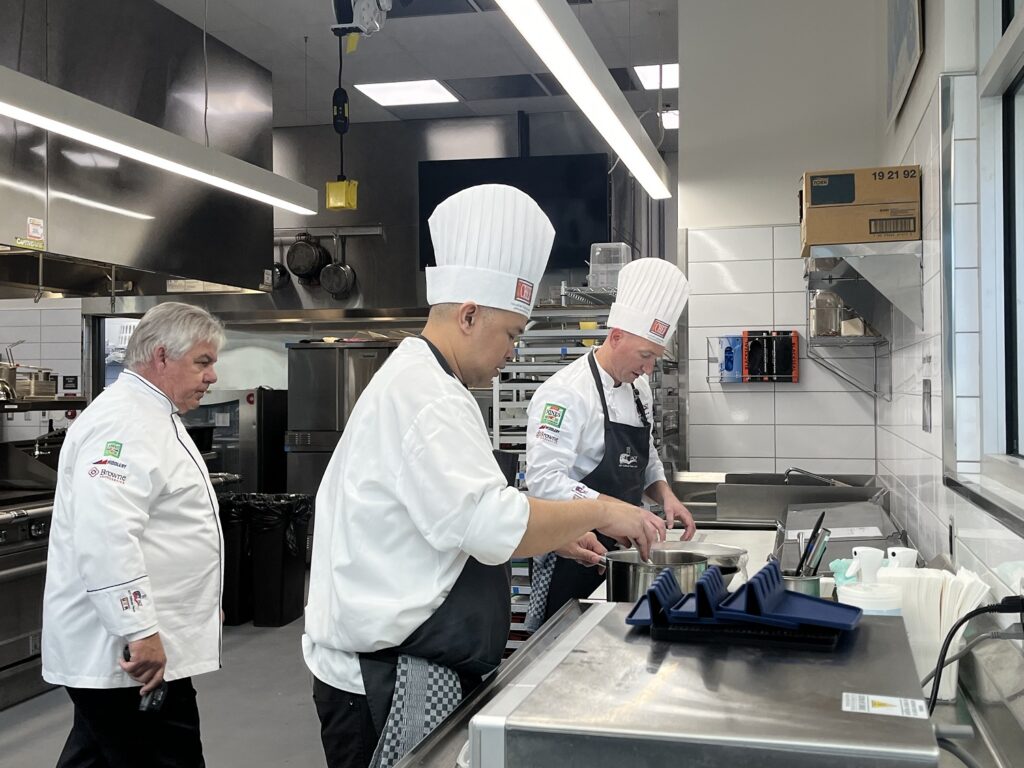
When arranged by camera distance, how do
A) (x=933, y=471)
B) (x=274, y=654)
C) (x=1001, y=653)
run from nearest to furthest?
(x=1001, y=653) → (x=933, y=471) → (x=274, y=654)

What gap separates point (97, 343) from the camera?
8.92 metres

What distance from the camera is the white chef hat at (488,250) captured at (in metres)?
1.82

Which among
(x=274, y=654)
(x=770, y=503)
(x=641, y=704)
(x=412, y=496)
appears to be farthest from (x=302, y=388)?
(x=641, y=704)

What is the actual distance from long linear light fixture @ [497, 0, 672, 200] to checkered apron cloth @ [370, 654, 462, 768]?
1.61 metres

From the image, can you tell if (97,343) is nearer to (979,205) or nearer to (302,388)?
(302,388)

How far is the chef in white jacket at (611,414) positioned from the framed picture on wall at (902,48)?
100 centimetres

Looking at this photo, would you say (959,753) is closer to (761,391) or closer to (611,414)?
(611,414)

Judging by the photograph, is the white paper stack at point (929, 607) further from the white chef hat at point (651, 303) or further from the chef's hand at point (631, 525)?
the white chef hat at point (651, 303)

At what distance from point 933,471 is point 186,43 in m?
4.95

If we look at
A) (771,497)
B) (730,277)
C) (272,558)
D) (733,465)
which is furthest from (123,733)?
(730,277)

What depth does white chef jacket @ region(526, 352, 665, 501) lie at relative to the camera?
3158mm

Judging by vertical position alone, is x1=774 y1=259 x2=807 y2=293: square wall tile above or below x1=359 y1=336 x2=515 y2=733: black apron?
above

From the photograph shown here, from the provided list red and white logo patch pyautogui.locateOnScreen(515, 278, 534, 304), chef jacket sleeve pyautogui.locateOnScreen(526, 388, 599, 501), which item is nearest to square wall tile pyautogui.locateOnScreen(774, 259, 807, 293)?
chef jacket sleeve pyautogui.locateOnScreen(526, 388, 599, 501)

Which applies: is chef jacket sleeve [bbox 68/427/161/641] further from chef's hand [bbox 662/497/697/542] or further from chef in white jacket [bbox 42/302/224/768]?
chef's hand [bbox 662/497/697/542]
